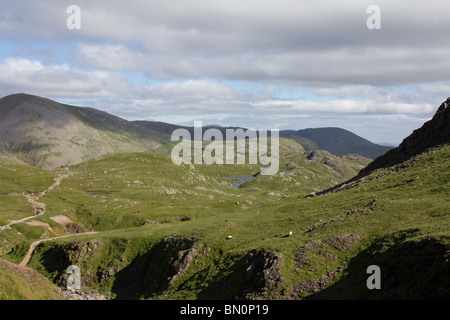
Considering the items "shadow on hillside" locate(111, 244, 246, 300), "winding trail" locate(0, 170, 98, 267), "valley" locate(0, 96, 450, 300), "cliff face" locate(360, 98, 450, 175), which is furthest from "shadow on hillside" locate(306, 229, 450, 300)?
"cliff face" locate(360, 98, 450, 175)

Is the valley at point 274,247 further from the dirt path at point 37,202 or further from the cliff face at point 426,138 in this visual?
the dirt path at point 37,202

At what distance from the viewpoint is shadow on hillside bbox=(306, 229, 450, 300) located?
111 ft

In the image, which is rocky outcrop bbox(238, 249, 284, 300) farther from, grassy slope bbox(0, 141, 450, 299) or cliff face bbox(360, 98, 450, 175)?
cliff face bbox(360, 98, 450, 175)

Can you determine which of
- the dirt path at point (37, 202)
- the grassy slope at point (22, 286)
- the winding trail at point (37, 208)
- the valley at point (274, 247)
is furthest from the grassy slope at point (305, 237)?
the grassy slope at point (22, 286)

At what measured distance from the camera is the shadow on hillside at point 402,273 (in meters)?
33.9

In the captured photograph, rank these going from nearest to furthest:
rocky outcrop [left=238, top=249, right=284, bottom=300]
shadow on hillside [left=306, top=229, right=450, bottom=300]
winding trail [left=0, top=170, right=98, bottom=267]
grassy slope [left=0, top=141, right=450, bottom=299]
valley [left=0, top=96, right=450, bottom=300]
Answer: shadow on hillside [left=306, top=229, right=450, bottom=300]
valley [left=0, top=96, right=450, bottom=300]
rocky outcrop [left=238, top=249, right=284, bottom=300]
grassy slope [left=0, top=141, right=450, bottom=299]
winding trail [left=0, top=170, right=98, bottom=267]

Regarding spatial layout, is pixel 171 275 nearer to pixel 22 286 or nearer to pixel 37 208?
pixel 22 286

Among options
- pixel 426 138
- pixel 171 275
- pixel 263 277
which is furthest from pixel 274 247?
pixel 426 138

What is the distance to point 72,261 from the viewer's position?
70.4 metres

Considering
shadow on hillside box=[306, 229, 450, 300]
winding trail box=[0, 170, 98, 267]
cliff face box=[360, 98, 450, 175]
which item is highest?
cliff face box=[360, 98, 450, 175]

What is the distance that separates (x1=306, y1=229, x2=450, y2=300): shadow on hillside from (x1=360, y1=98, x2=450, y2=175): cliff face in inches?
2684

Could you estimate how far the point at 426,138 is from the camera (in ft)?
348
